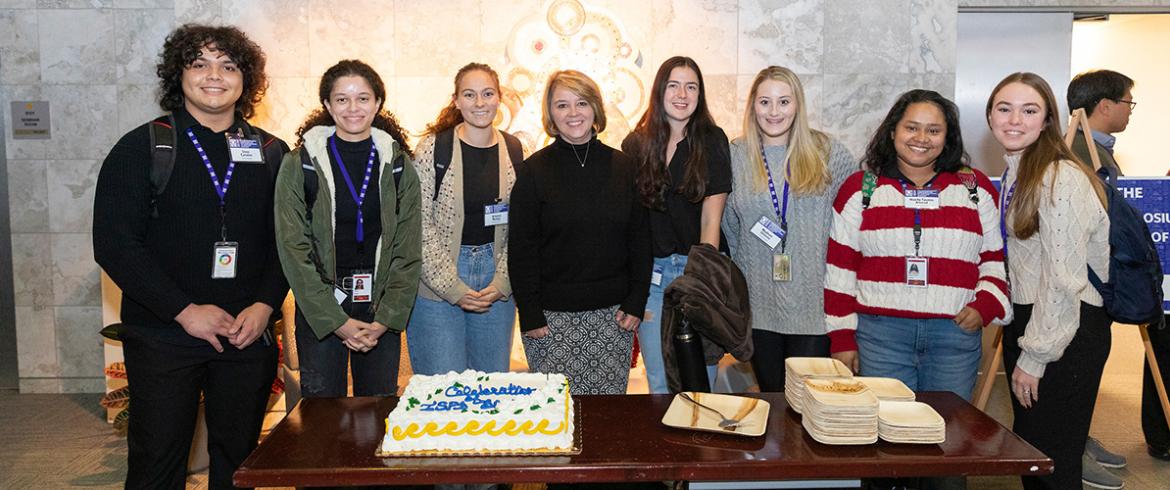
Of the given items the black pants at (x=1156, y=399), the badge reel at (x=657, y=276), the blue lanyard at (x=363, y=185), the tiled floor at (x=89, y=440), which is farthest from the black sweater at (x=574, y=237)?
the black pants at (x=1156, y=399)

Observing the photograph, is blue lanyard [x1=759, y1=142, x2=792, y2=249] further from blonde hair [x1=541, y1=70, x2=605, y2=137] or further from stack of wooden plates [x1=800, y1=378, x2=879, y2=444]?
stack of wooden plates [x1=800, y1=378, x2=879, y2=444]

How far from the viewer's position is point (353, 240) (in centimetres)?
310

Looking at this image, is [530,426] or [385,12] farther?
[385,12]

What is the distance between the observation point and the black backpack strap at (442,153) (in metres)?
3.40

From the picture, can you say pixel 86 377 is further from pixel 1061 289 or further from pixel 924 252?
pixel 1061 289

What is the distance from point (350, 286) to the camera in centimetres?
310

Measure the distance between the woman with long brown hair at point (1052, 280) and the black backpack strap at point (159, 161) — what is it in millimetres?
2846

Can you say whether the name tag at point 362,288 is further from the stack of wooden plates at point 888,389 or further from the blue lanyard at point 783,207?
the stack of wooden plates at point 888,389

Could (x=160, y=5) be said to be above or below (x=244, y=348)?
above

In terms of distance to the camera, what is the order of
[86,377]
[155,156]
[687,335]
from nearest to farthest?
[155,156], [687,335], [86,377]

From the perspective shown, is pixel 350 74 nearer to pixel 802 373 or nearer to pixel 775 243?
pixel 775 243

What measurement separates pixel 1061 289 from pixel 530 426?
1833mm

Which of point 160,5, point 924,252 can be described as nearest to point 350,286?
point 924,252

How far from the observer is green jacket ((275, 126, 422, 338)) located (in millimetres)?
2943
